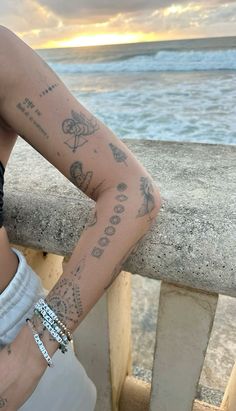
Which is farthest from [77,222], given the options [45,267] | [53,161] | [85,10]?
[85,10]

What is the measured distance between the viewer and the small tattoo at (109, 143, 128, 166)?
75cm

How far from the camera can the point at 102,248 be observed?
0.73 metres

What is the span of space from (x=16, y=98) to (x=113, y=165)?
8.6 inches

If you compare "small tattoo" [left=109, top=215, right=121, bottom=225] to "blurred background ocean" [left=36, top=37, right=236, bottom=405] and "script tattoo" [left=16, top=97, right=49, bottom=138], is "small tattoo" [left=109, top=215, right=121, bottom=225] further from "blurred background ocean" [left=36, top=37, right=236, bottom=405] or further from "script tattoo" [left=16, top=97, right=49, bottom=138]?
"blurred background ocean" [left=36, top=37, right=236, bottom=405]

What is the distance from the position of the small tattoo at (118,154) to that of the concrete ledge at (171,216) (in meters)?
0.12

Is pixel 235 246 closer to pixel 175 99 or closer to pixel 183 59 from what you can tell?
pixel 175 99

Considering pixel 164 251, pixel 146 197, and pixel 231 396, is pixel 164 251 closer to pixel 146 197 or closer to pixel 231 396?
pixel 146 197

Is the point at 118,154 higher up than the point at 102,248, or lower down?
higher up

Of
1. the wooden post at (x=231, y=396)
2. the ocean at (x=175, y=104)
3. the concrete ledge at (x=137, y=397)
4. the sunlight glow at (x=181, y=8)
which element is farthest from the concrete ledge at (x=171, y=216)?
the sunlight glow at (x=181, y=8)

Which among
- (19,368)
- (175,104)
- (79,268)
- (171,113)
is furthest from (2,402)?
(175,104)

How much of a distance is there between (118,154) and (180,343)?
46cm

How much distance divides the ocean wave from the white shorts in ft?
50.5

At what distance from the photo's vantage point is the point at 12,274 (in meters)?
0.85

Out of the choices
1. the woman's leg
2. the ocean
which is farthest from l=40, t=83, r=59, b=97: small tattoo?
the ocean
